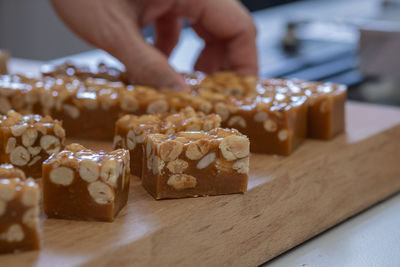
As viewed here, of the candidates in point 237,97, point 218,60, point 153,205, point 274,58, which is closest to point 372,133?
point 237,97

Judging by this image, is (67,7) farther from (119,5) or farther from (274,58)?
(274,58)

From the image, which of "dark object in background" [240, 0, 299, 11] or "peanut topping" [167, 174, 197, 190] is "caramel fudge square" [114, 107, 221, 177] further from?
"dark object in background" [240, 0, 299, 11]

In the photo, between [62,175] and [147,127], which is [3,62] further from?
[62,175]

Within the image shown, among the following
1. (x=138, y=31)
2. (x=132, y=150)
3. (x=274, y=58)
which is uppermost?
(x=138, y=31)

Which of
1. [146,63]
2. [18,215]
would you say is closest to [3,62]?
[146,63]

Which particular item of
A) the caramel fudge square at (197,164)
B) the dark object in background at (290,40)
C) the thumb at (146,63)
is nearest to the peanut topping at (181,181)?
the caramel fudge square at (197,164)

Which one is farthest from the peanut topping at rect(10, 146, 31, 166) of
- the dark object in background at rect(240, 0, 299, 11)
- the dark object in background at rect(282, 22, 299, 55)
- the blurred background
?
the dark object in background at rect(240, 0, 299, 11)

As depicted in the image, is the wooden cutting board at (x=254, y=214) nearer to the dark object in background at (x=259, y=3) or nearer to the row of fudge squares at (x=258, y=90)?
the row of fudge squares at (x=258, y=90)
